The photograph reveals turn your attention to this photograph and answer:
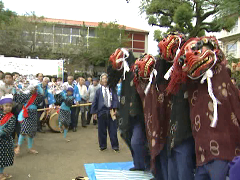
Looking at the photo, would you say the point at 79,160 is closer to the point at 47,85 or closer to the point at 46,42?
the point at 47,85

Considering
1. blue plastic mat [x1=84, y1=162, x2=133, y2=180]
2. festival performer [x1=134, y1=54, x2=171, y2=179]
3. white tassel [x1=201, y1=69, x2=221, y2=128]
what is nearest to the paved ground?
blue plastic mat [x1=84, y1=162, x2=133, y2=180]

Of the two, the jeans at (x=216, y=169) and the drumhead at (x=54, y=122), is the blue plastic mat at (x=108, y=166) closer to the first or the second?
the jeans at (x=216, y=169)

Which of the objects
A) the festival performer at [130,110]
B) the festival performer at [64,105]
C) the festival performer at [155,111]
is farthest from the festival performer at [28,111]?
the festival performer at [155,111]

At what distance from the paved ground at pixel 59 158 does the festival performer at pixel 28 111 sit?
1.74ft

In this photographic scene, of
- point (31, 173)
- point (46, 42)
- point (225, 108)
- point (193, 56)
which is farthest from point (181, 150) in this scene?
point (46, 42)

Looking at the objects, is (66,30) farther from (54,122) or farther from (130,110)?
(130,110)

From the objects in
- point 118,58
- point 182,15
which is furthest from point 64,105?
point 182,15

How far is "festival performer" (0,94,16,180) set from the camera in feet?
13.0

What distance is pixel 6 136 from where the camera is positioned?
4047 mm

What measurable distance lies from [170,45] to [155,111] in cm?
88

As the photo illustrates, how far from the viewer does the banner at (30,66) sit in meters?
11.8

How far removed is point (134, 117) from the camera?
4.11m

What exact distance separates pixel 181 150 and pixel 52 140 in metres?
5.17

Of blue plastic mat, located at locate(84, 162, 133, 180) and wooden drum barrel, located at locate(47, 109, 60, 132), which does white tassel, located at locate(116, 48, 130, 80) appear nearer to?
blue plastic mat, located at locate(84, 162, 133, 180)
